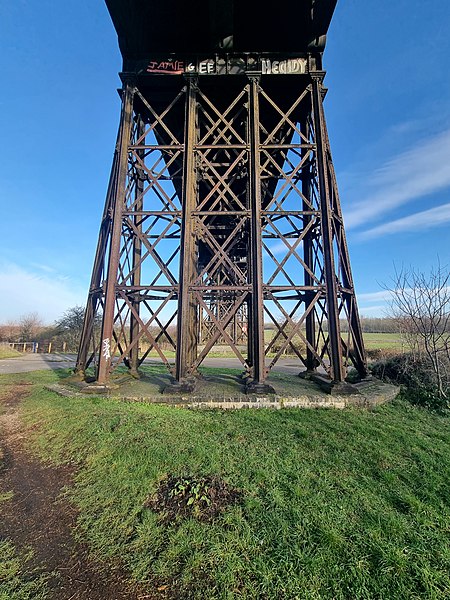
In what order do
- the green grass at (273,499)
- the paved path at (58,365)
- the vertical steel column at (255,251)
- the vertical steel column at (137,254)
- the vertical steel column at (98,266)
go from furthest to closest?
the paved path at (58,365), the vertical steel column at (137,254), the vertical steel column at (98,266), the vertical steel column at (255,251), the green grass at (273,499)

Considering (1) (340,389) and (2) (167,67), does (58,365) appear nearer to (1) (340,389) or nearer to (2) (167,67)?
(2) (167,67)

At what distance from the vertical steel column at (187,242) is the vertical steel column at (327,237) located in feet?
11.4

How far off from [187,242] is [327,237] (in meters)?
3.66

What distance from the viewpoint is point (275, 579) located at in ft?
7.16

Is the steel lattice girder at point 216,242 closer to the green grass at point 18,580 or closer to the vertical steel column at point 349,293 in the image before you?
the vertical steel column at point 349,293

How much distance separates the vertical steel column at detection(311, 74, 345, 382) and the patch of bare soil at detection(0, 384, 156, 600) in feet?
19.2

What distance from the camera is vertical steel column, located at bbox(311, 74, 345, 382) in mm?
6988

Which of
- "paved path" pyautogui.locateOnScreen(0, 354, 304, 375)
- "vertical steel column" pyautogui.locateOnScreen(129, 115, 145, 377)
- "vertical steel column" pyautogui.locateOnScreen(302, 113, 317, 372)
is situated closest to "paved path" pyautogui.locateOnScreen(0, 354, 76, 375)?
"paved path" pyautogui.locateOnScreen(0, 354, 304, 375)

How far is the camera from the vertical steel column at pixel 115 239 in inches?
287

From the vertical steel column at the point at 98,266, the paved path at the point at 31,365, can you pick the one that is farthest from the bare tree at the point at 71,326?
the vertical steel column at the point at 98,266

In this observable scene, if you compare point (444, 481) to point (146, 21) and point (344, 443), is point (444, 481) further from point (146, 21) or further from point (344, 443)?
point (146, 21)

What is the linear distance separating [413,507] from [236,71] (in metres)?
10.1

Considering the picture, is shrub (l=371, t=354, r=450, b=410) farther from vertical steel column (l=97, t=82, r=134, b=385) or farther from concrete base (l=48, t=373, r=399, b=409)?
vertical steel column (l=97, t=82, r=134, b=385)

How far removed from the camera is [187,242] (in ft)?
24.1
